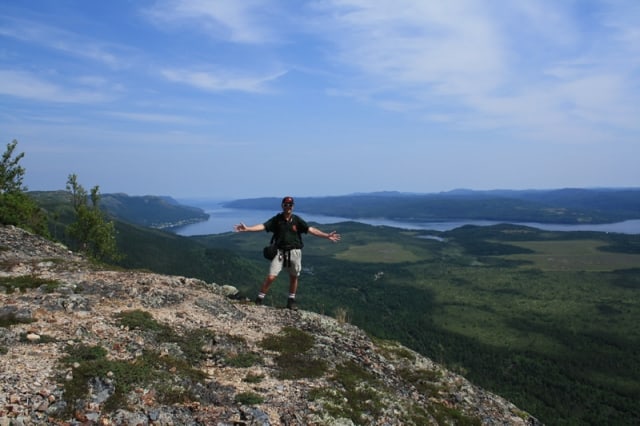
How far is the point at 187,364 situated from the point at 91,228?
144 feet

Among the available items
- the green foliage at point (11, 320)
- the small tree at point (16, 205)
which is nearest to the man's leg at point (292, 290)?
the green foliage at point (11, 320)

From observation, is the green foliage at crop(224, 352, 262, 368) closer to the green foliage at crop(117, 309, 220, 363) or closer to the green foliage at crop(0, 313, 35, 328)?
the green foliage at crop(117, 309, 220, 363)

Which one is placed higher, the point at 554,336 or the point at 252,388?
the point at 252,388

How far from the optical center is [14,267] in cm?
2012

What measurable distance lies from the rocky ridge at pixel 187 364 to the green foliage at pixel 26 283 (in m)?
0.07

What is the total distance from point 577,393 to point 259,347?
124 m

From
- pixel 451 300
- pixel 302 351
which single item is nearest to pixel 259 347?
pixel 302 351

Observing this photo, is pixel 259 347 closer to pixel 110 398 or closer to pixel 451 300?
pixel 110 398

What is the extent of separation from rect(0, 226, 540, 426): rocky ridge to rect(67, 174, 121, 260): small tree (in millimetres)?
29841

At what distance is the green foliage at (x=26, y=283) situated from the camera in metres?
16.8

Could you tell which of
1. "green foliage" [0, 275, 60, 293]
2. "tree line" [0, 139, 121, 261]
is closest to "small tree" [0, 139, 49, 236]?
"tree line" [0, 139, 121, 261]

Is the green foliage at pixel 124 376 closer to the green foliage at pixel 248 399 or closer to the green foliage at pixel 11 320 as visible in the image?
the green foliage at pixel 248 399

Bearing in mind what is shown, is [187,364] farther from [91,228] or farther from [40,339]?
[91,228]

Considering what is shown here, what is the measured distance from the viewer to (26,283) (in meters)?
17.4
